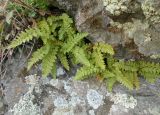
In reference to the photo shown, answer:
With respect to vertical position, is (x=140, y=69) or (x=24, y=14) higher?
(x=24, y=14)

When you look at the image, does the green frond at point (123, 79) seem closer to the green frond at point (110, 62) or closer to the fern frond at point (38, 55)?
the green frond at point (110, 62)

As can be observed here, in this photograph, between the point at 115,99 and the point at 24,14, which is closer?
the point at 115,99

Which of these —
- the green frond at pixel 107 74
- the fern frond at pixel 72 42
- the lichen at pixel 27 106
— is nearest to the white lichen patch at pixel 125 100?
the green frond at pixel 107 74

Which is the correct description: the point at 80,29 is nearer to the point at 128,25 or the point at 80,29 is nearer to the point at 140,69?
the point at 128,25

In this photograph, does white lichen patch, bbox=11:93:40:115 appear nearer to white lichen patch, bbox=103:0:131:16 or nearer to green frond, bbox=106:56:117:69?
green frond, bbox=106:56:117:69

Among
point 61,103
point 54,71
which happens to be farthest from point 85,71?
point 61,103

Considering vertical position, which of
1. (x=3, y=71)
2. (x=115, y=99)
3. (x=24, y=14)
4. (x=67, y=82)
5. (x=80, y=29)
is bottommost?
(x=115, y=99)

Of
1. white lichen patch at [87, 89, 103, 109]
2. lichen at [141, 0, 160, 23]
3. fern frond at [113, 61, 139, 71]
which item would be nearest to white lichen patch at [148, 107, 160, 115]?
fern frond at [113, 61, 139, 71]

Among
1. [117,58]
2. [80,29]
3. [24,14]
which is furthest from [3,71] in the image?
[117,58]

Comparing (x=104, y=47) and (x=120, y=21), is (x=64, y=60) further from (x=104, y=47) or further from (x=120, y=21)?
(x=120, y=21)
